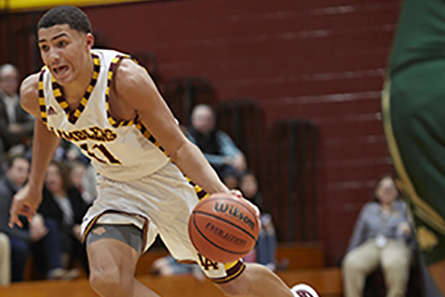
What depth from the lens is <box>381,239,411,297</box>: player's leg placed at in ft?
26.6

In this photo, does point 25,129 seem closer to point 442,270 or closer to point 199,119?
point 199,119

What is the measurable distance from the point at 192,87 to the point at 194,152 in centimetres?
685

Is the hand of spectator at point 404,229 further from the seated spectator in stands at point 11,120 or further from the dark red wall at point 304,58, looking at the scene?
the seated spectator in stands at point 11,120

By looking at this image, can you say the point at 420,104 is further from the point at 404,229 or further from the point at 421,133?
the point at 404,229

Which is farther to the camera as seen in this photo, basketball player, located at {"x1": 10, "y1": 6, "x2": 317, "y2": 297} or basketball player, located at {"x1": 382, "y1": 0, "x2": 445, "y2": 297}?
basketball player, located at {"x1": 10, "y1": 6, "x2": 317, "y2": 297}

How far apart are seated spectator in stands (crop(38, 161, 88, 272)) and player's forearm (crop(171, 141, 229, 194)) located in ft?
13.9

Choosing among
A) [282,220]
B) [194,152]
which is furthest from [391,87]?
[282,220]

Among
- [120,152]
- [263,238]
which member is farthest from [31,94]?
[263,238]

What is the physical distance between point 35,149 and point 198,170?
1180 millimetres

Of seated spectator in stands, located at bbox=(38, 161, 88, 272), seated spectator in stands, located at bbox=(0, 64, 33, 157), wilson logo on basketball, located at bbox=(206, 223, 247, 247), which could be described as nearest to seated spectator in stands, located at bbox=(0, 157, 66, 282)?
seated spectator in stands, located at bbox=(38, 161, 88, 272)

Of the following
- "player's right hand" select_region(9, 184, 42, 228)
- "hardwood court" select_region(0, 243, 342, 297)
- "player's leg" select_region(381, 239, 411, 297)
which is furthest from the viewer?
"player's leg" select_region(381, 239, 411, 297)

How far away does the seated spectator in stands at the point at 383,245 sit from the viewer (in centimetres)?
816

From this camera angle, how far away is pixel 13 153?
8.07 meters

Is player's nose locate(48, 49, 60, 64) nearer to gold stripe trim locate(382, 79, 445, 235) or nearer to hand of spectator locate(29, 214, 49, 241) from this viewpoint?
gold stripe trim locate(382, 79, 445, 235)
